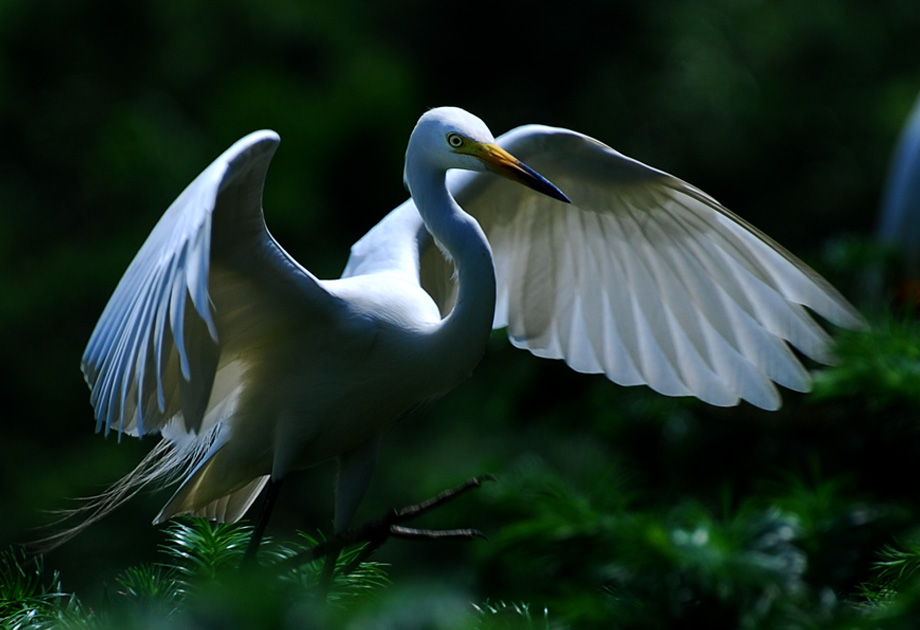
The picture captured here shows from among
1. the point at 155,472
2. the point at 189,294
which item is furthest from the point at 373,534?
the point at 155,472

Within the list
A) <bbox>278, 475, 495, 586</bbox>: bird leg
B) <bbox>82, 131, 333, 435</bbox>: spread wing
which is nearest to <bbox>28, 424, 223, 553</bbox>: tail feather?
<bbox>82, 131, 333, 435</bbox>: spread wing

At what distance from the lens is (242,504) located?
8.16ft

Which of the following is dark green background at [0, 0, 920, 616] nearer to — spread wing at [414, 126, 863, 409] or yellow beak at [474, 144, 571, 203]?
spread wing at [414, 126, 863, 409]

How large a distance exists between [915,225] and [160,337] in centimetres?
403

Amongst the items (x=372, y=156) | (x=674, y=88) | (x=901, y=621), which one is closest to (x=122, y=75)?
(x=372, y=156)

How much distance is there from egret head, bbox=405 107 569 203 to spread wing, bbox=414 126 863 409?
321mm

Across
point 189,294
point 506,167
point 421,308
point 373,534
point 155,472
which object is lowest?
point 155,472

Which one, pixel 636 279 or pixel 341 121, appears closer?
pixel 636 279

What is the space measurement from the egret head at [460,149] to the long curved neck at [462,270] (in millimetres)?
31

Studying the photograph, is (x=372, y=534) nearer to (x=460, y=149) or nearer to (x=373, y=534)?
(x=373, y=534)

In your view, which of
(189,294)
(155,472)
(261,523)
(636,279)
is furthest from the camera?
(636,279)

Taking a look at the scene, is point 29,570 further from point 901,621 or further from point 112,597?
point 901,621

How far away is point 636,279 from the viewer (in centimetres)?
253

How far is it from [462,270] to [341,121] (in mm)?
5621
